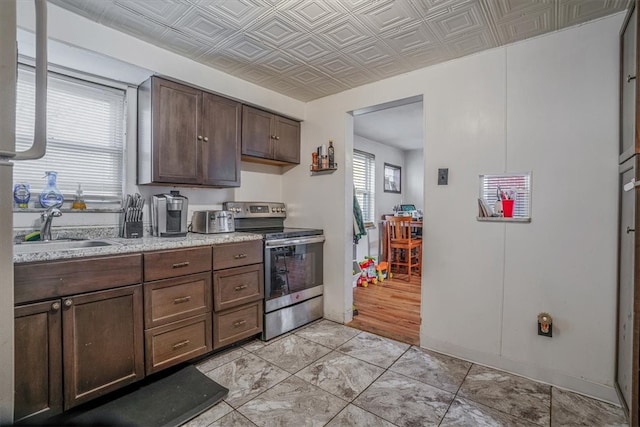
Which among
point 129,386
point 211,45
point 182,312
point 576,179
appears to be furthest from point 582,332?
point 211,45

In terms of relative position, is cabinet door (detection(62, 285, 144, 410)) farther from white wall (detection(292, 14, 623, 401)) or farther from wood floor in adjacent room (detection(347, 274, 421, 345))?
white wall (detection(292, 14, 623, 401))

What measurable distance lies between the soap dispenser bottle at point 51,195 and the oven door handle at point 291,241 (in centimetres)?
143

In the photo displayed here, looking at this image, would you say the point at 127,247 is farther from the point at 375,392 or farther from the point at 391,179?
the point at 391,179

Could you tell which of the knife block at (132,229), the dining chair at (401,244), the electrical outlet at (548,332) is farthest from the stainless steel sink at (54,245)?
the dining chair at (401,244)

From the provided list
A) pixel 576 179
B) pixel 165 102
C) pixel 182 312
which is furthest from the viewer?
pixel 165 102

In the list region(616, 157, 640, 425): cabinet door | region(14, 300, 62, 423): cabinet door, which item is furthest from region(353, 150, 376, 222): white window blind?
region(14, 300, 62, 423): cabinet door

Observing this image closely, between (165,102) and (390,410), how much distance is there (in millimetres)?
2513

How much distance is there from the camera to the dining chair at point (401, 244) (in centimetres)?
484

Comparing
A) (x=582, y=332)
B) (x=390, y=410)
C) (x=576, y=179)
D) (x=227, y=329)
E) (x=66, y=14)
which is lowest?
(x=390, y=410)

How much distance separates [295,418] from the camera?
165cm

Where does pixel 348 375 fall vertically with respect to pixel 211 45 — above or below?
below

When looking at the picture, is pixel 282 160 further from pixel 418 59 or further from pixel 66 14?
pixel 66 14

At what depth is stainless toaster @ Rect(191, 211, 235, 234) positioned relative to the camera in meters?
2.53

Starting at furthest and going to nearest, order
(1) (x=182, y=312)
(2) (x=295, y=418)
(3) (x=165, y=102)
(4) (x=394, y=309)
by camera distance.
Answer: (4) (x=394, y=309), (3) (x=165, y=102), (1) (x=182, y=312), (2) (x=295, y=418)
